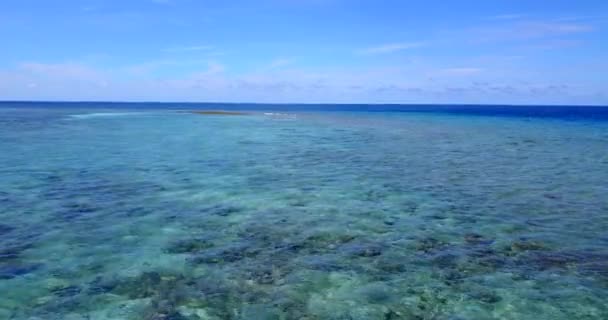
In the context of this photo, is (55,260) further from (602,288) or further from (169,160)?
(169,160)

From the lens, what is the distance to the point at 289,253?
430 inches

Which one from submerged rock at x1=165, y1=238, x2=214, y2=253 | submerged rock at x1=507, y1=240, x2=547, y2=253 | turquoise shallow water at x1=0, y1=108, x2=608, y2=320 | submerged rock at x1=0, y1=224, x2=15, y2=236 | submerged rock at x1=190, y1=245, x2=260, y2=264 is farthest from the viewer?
submerged rock at x1=0, y1=224, x2=15, y2=236

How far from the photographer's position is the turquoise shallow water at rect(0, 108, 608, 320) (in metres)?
8.34

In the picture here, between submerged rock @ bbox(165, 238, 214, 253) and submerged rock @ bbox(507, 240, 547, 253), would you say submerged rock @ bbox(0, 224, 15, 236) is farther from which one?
submerged rock @ bbox(507, 240, 547, 253)

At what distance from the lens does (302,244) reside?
11.6 metres

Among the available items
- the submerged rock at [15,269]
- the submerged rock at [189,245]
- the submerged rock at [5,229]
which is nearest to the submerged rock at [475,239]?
the submerged rock at [189,245]

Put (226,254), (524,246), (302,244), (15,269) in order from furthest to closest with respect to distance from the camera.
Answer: (302,244), (524,246), (226,254), (15,269)

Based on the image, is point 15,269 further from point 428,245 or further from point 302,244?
point 428,245

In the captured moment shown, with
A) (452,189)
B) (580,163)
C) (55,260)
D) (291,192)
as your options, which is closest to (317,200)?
(291,192)

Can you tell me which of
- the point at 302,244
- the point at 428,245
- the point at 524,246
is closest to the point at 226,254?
the point at 302,244

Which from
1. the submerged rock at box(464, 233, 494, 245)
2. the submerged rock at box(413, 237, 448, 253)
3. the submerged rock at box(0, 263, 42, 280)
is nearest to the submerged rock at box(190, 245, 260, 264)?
the submerged rock at box(0, 263, 42, 280)

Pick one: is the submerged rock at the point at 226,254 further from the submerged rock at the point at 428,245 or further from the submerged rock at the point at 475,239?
the submerged rock at the point at 475,239

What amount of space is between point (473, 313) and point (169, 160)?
22404 millimetres

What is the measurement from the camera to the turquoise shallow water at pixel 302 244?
8336 millimetres
